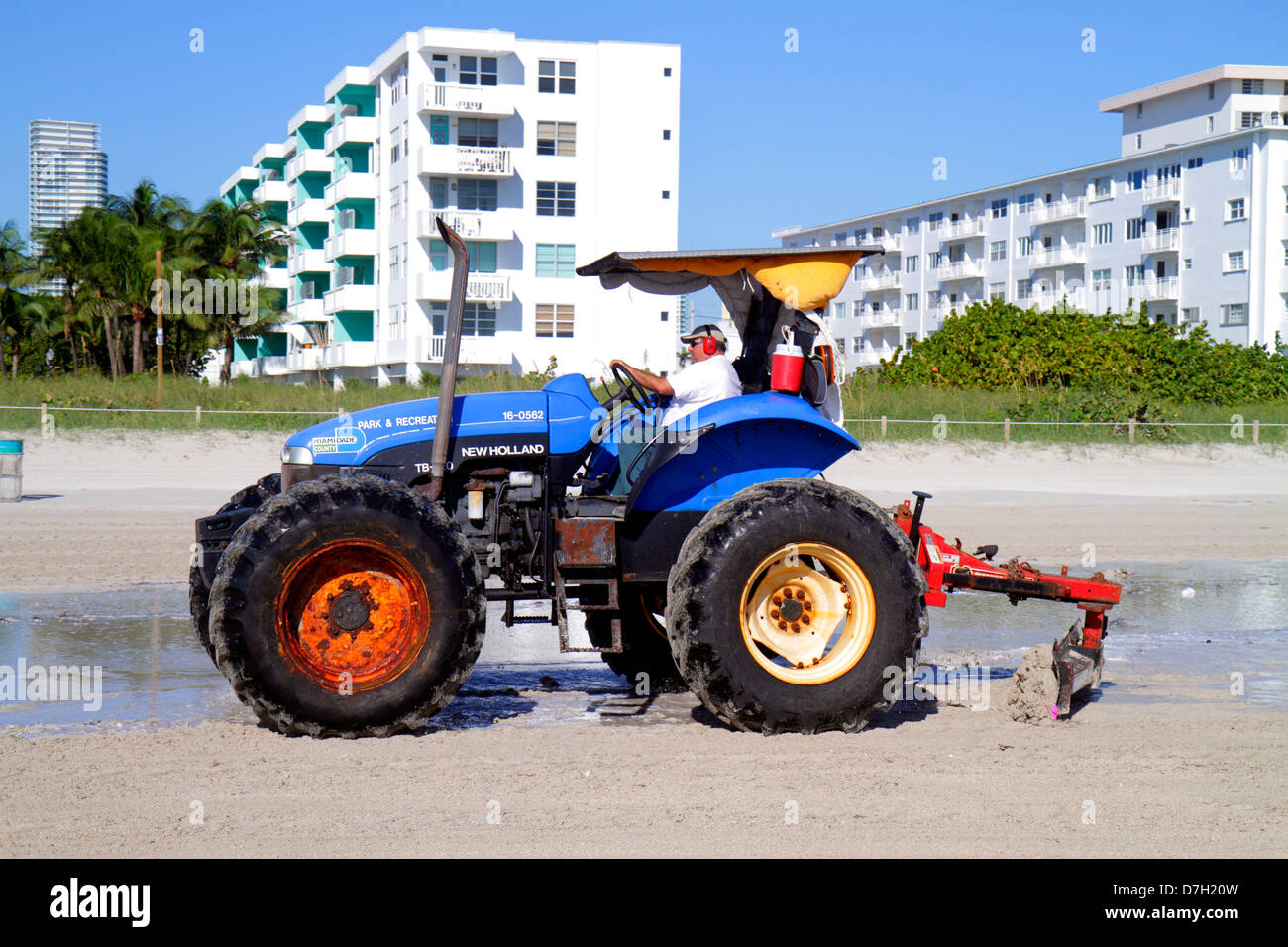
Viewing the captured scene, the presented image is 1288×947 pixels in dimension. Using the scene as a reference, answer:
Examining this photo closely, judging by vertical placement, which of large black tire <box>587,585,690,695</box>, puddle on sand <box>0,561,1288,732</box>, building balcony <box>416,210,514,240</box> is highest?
building balcony <box>416,210,514,240</box>

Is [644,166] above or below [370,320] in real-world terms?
above

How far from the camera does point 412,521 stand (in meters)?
6.14

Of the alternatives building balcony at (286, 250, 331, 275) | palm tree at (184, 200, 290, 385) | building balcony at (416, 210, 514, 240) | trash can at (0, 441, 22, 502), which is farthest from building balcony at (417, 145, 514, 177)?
trash can at (0, 441, 22, 502)

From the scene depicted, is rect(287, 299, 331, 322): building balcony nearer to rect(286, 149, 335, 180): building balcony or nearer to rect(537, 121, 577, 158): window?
rect(286, 149, 335, 180): building balcony

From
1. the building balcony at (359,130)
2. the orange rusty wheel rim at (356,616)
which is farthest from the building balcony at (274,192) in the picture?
the orange rusty wheel rim at (356,616)

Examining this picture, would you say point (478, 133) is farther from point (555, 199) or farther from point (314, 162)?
point (314, 162)

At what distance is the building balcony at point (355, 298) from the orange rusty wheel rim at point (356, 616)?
51282 millimetres

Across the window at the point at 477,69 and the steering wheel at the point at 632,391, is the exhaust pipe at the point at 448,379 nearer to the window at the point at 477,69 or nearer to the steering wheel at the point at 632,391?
the steering wheel at the point at 632,391

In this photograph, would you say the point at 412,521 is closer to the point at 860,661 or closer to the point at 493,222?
the point at 860,661

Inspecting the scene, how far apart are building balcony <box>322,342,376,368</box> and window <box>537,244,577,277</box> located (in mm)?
8901

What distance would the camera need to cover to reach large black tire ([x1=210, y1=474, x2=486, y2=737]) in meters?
5.96

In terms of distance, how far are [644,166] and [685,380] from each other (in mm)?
45527

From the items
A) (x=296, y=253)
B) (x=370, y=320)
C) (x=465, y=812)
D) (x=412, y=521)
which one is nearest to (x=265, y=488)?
(x=412, y=521)
